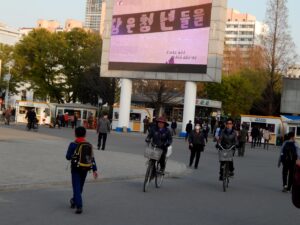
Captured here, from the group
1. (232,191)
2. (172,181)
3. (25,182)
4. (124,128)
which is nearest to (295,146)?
(232,191)

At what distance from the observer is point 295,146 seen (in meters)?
16.1

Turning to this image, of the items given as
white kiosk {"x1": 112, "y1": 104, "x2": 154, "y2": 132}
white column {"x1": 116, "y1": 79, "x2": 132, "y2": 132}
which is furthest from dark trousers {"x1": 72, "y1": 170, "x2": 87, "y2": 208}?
white kiosk {"x1": 112, "y1": 104, "x2": 154, "y2": 132}

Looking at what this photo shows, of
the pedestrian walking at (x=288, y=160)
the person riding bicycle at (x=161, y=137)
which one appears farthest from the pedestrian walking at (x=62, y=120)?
the person riding bicycle at (x=161, y=137)

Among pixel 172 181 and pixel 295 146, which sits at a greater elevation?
pixel 295 146

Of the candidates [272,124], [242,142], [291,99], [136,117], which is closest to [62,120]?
[136,117]

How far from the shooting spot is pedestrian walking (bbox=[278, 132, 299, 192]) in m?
15.9

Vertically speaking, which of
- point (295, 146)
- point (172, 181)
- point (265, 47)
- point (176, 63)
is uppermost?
point (265, 47)

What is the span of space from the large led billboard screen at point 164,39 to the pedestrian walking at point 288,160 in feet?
97.0

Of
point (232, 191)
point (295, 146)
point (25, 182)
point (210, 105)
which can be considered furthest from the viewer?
point (210, 105)

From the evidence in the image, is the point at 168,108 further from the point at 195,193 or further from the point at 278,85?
the point at 195,193

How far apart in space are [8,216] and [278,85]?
68.2 meters

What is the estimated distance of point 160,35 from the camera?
48.2 meters

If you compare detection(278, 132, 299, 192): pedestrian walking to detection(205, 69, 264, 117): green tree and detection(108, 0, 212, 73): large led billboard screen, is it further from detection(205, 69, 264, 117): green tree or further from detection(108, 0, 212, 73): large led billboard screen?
detection(205, 69, 264, 117): green tree

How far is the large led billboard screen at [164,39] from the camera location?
150 ft
